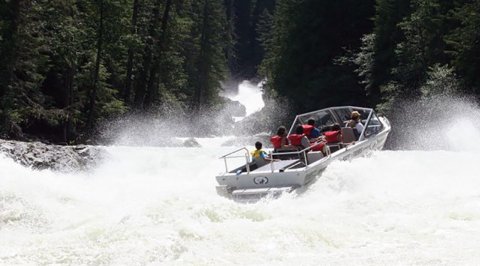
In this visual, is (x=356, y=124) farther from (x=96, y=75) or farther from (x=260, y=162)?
(x=96, y=75)

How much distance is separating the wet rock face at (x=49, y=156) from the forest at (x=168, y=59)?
6.01 m

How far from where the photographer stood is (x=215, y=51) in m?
61.0

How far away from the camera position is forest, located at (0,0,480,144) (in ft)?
87.7

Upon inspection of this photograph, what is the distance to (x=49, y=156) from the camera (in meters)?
18.3

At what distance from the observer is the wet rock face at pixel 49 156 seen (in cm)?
1755

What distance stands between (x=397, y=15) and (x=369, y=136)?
2508 cm

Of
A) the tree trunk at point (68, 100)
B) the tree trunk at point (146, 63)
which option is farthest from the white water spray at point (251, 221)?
the tree trunk at point (146, 63)

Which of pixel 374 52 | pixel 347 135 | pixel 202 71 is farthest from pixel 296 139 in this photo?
Result: pixel 202 71

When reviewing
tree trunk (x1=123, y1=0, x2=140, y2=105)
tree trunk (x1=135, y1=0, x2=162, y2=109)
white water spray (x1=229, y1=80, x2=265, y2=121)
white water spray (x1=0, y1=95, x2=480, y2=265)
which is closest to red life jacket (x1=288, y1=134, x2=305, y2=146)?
white water spray (x1=0, y1=95, x2=480, y2=265)

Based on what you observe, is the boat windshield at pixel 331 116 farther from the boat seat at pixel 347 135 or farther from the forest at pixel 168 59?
the forest at pixel 168 59

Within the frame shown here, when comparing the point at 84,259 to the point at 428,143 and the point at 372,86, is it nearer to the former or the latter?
the point at 428,143

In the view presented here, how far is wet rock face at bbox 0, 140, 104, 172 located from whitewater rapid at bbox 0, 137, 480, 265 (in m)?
0.79

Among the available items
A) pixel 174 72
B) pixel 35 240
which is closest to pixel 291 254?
pixel 35 240

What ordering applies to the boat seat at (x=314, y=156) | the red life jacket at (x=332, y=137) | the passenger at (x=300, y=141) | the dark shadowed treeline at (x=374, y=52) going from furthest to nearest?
the dark shadowed treeline at (x=374, y=52) → the red life jacket at (x=332, y=137) → the passenger at (x=300, y=141) → the boat seat at (x=314, y=156)
